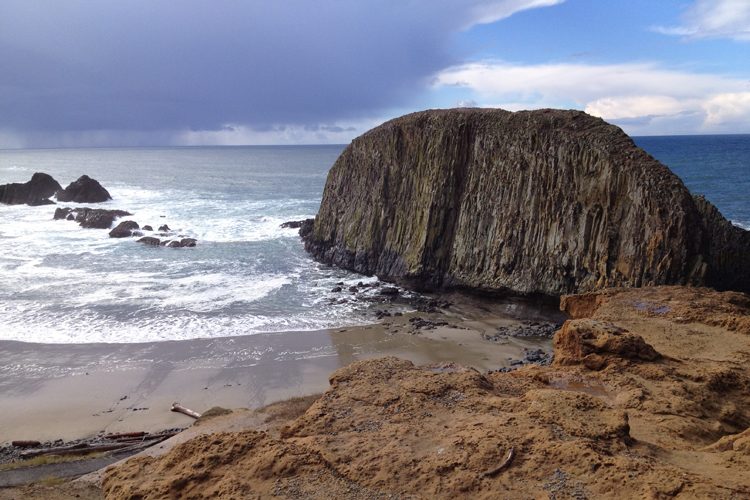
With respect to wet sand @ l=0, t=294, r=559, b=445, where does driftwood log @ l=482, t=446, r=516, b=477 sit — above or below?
above

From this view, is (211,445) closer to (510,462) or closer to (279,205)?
(510,462)

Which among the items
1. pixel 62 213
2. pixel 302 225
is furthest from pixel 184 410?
pixel 62 213

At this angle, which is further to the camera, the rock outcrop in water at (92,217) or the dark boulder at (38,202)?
the dark boulder at (38,202)

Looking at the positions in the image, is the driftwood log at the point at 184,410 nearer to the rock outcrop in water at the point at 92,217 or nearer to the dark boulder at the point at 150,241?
the dark boulder at the point at 150,241

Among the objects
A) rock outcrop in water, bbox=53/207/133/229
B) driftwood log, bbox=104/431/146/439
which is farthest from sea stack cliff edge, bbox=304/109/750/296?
rock outcrop in water, bbox=53/207/133/229

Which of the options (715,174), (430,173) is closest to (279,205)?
(430,173)

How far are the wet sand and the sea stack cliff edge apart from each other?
3477mm

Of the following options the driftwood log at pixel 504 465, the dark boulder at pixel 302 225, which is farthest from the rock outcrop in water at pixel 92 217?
the driftwood log at pixel 504 465

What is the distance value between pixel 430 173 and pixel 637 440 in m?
21.6

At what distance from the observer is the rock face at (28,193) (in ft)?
186

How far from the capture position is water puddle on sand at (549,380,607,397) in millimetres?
9961

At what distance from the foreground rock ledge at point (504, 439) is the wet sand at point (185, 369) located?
6.96m

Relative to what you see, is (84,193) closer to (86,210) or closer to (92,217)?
(86,210)

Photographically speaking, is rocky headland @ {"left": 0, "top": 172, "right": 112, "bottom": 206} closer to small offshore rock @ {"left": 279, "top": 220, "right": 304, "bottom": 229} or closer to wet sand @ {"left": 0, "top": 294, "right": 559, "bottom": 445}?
small offshore rock @ {"left": 279, "top": 220, "right": 304, "bottom": 229}
